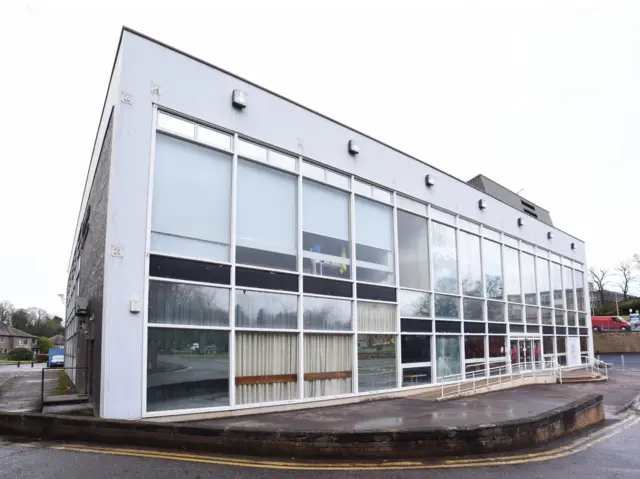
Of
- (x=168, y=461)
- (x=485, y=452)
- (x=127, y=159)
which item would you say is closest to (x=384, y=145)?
(x=127, y=159)

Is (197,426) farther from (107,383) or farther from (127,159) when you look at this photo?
(127,159)

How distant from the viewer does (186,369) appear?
1007 cm

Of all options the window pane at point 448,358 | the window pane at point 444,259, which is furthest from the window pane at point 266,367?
the window pane at point 444,259

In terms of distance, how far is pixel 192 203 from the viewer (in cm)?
1100

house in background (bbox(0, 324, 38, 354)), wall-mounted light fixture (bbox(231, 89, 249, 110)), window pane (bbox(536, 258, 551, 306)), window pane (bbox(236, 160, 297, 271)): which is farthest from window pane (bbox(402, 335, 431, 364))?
house in background (bbox(0, 324, 38, 354))

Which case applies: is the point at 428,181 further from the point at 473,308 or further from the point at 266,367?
the point at 266,367

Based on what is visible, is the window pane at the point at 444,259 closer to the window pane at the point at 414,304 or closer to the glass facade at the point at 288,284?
the glass facade at the point at 288,284

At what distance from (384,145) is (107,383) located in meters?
11.6

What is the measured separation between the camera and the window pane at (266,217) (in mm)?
11922

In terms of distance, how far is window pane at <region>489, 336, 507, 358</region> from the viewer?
2111 cm

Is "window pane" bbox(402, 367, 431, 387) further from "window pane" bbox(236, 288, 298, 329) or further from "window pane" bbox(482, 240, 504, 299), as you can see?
"window pane" bbox(482, 240, 504, 299)

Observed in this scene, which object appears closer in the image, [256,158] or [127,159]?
[127,159]

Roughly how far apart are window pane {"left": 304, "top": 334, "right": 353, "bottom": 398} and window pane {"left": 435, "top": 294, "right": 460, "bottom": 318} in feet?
17.6

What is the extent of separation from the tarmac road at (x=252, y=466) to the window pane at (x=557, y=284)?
21664 millimetres
